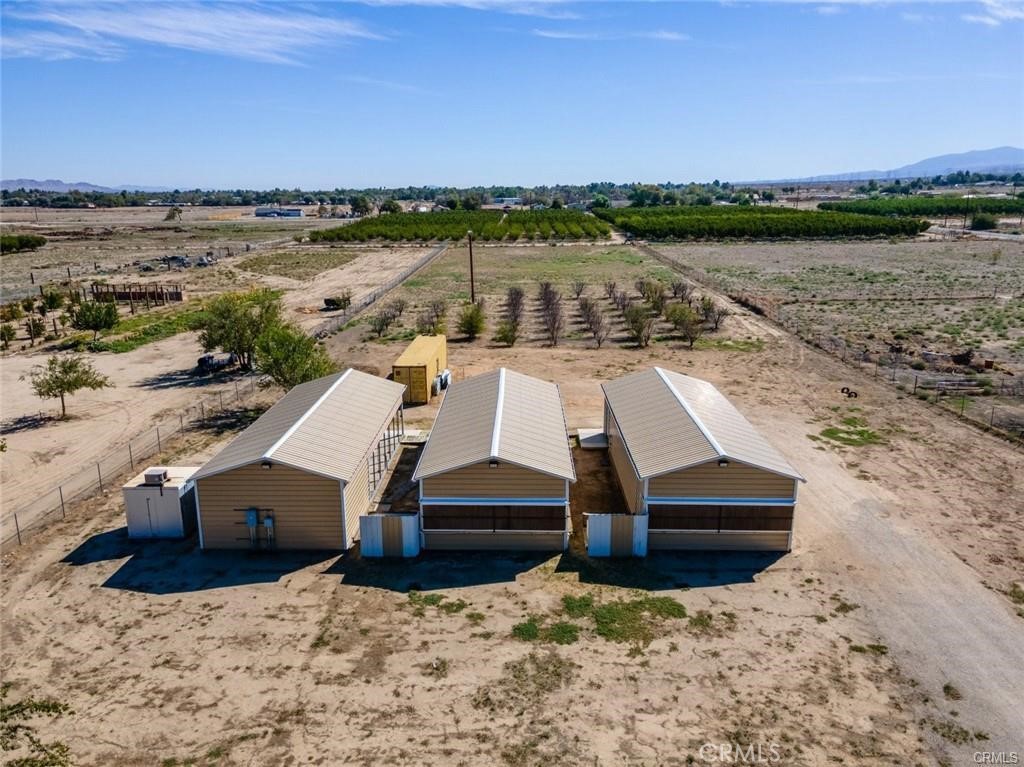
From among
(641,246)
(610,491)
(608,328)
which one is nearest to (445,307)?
(608,328)

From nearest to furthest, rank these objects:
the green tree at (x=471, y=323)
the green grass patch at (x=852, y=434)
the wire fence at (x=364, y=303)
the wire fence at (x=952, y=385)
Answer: the green grass patch at (x=852, y=434)
the wire fence at (x=952, y=385)
the green tree at (x=471, y=323)
the wire fence at (x=364, y=303)

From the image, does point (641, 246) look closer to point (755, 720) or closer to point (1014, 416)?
point (1014, 416)

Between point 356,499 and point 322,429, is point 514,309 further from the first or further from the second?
point 356,499

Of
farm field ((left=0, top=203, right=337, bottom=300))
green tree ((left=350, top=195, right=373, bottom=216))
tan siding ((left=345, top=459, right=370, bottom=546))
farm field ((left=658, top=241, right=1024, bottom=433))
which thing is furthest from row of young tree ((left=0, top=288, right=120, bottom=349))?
green tree ((left=350, top=195, right=373, bottom=216))

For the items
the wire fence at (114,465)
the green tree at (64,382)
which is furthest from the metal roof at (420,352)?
the green tree at (64,382)

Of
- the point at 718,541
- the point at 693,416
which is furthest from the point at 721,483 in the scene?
the point at 693,416

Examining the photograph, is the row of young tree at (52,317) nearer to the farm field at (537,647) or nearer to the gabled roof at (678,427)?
the farm field at (537,647)
